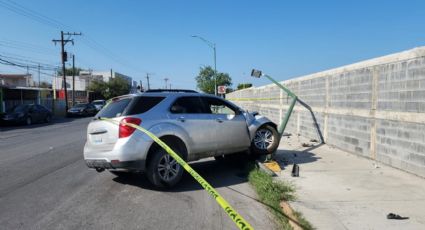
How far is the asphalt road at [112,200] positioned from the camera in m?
5.32

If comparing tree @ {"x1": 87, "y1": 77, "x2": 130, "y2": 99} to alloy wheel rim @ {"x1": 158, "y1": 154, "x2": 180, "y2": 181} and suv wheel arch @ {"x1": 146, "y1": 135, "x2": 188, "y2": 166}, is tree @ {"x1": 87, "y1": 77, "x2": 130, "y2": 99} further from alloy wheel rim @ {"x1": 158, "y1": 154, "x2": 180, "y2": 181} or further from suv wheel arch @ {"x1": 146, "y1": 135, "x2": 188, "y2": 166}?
alloy wheel rim @ {"x1": 158, "y1": 154, "x2": 180, "y2": 181}

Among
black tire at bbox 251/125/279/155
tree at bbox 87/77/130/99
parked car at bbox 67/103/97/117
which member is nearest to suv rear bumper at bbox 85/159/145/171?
black tire at bbox 251/125/279/155

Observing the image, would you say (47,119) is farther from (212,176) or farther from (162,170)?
(162,170)

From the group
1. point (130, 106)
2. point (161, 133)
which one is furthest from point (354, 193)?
point (130, 106)

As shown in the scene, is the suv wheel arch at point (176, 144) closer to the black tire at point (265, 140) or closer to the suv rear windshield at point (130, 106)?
the suv rear windshield at point (130, 106)

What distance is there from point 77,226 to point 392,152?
6335mm

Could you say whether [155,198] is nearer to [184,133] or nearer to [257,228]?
[184,133]

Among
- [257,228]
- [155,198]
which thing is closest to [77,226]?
[155,198]

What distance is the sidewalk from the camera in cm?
496

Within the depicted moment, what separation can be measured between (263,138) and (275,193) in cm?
327

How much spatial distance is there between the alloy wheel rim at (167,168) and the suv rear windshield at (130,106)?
97 centimetres

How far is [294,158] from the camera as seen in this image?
9.96 metres

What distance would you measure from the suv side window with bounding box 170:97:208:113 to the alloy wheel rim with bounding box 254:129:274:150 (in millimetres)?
1888

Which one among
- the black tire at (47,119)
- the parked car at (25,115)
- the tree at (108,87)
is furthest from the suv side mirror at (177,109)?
the tree at (108,87)
